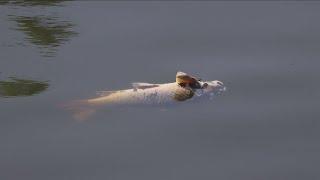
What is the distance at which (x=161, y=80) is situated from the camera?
5.87 metres

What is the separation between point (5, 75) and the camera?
5.77 meters

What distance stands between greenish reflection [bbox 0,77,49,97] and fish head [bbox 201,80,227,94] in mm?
1365

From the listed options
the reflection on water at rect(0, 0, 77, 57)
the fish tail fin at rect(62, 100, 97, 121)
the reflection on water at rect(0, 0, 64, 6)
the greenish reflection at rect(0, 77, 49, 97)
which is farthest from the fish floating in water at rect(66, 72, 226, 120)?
Result: the reflection on water at rect(0, 0, 64, 6)

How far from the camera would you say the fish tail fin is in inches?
204

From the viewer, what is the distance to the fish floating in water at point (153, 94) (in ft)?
17.3

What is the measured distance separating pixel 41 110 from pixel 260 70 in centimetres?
207

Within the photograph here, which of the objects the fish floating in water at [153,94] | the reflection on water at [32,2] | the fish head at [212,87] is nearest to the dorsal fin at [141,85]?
the fish floating in water at [153,94]

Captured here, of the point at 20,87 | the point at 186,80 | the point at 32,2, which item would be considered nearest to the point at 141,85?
the point at 186,80

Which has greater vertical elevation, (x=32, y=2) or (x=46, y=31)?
(x=32, y=2)

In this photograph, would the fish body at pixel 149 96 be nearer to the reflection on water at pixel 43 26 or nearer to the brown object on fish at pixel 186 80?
the brown object on fish at pixel 186 80

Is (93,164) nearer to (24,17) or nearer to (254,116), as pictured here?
(254,116)

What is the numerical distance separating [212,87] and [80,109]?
3.77 feet

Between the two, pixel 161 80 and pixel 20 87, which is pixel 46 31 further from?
pixel 161 80

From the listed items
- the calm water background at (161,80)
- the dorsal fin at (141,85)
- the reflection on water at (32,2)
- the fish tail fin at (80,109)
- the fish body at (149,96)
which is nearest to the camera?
the calm water background at (161,80)
